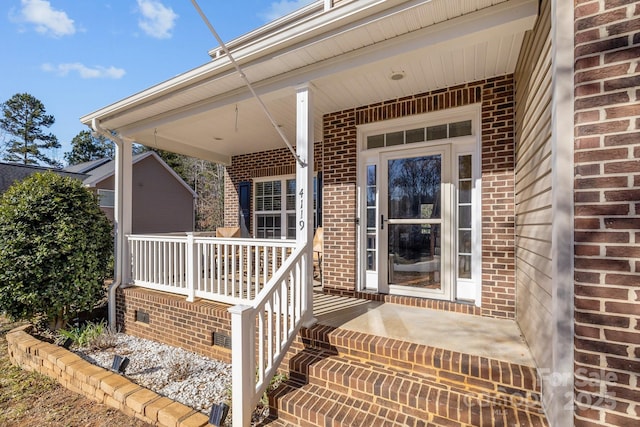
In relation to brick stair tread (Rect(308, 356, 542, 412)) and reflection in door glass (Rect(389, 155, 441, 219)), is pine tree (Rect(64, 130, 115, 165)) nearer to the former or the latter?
reflection in door glass (Rect(389, 155, 441, 219))

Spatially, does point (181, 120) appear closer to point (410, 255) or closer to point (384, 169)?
point (384, 169)

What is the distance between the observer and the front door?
3482mm

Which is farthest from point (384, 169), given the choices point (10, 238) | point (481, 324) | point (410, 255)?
point (10, 238)

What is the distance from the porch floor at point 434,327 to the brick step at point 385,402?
32cm

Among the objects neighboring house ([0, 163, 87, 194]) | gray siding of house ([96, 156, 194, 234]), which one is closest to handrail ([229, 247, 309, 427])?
gray siding of house ([96, 156, 194, 234])

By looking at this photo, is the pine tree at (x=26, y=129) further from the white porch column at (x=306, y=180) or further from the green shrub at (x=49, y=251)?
the white porch column at (x=306, y=180)

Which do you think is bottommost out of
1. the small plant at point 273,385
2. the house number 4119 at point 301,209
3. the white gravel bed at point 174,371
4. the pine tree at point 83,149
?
the white gravel bed at point 174,371

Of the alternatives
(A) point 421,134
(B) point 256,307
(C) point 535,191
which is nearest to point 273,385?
(B) point 256,307

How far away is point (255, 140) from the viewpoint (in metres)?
5.52

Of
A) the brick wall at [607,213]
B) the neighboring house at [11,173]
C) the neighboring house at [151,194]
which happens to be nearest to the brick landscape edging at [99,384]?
the brick wall at [607,213]

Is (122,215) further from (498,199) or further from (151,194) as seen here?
(151,194)

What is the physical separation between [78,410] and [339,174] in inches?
141

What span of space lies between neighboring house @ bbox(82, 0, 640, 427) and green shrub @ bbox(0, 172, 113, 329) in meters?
0.44

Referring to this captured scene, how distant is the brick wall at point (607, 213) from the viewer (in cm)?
141
